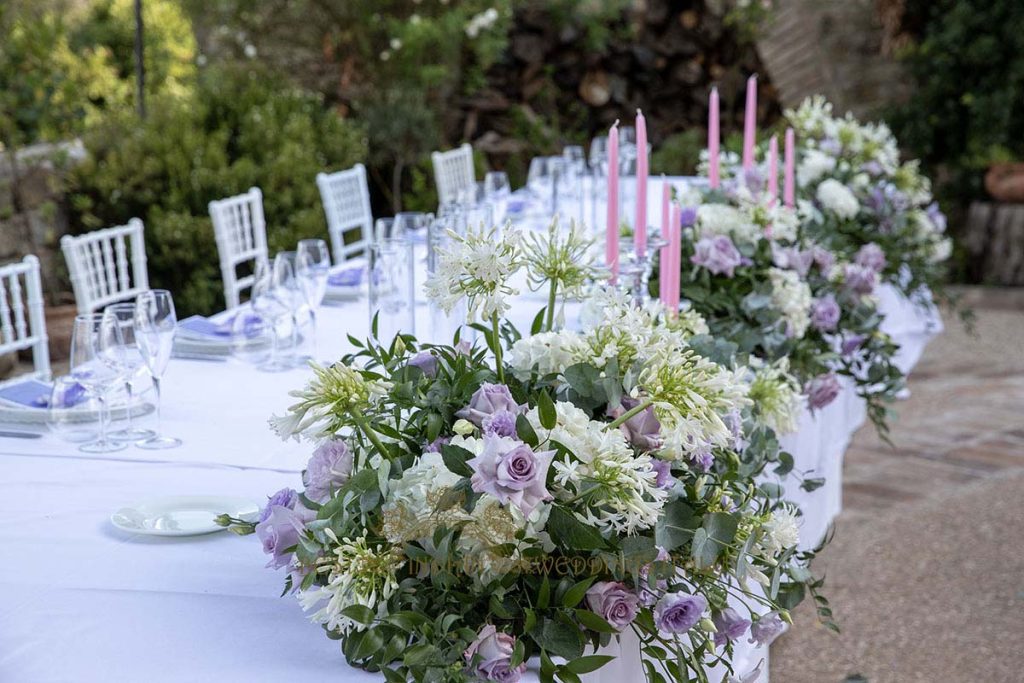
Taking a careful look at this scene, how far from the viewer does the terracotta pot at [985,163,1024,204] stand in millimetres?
6738

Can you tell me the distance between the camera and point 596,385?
1.29 meters

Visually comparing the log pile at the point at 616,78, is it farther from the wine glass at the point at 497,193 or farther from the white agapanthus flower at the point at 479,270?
the white agapanthus flower at the point at 479,270

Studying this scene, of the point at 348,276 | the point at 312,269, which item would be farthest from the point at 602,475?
the point at 348,276

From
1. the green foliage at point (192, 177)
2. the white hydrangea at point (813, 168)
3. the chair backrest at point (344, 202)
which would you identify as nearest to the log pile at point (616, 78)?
the green foliage at point (192, 177)

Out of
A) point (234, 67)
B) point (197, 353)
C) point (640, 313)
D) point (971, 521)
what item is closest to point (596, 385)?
point (640, 313)

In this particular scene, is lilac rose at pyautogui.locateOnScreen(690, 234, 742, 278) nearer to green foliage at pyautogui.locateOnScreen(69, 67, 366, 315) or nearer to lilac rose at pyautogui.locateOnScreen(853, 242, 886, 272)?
lilac rose at pyautogui.locateOnScreen(853, 242, 886, 272)

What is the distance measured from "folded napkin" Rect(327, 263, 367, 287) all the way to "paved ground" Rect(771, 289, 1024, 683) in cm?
135

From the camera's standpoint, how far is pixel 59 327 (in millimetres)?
5004

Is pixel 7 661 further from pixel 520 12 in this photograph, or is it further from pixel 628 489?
pixel 520 12

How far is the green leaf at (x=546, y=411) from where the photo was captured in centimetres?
117

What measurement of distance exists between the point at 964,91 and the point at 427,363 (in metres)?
6.66

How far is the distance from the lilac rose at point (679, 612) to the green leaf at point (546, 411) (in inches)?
8.3

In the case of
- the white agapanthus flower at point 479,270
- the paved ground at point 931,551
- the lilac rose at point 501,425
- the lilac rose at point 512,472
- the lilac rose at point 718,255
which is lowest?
the paved ground at point 931,551

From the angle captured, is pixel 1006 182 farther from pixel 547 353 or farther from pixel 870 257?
pixel 547 353
